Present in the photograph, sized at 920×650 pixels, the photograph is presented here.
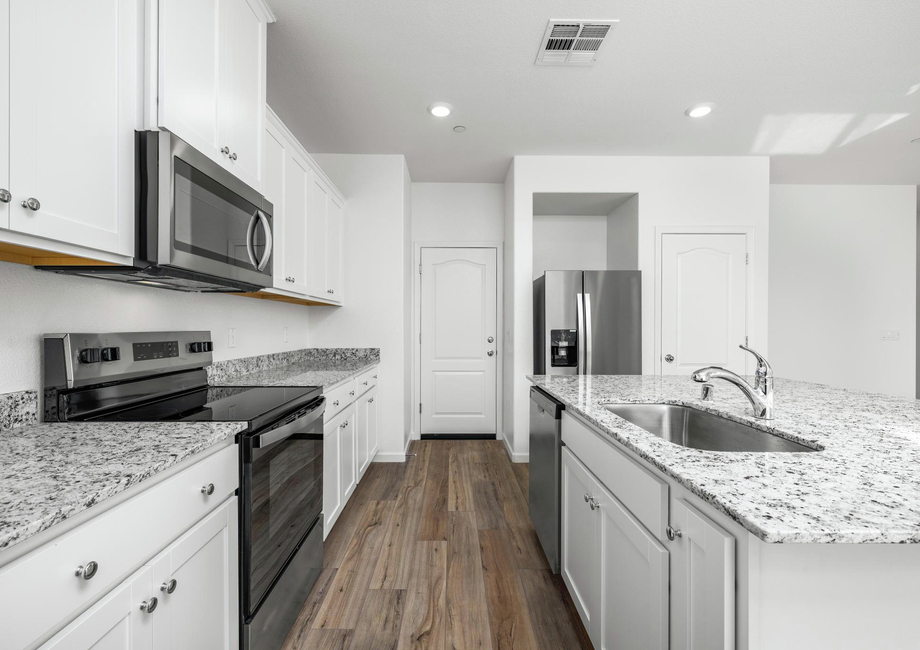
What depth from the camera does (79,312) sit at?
1452 mm

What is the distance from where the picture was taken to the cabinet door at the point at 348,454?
98.7 inches

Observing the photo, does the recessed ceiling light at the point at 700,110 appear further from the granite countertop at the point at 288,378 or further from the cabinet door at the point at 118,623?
the cabinet door at the point at 118,623

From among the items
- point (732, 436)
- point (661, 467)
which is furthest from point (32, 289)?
point (732, 436)

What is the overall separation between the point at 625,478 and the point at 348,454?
6.14ft

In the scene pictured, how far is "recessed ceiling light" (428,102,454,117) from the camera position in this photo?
285cm

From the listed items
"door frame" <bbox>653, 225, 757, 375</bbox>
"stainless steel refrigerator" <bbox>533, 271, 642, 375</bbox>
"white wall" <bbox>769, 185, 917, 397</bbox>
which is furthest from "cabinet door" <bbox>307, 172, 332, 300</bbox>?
"white wall" <bbox>769, 185, 917, 397</bbox>

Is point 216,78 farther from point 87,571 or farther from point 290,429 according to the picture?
point 87,571

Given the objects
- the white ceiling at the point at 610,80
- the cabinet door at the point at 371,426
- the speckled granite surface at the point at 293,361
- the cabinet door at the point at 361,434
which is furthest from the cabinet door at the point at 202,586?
the white ceiling at the point at 610,80

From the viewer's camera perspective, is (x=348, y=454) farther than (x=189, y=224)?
Yes

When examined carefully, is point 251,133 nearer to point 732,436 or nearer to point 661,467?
point 661,467

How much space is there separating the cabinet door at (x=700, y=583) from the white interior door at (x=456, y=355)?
3.56 meters

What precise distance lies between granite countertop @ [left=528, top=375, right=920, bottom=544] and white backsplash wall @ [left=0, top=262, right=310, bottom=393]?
5.51ft

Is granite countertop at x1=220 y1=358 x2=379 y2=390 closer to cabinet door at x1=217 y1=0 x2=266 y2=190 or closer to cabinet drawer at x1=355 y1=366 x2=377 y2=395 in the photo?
cabinet drawer at x1=355 y1=366 x2=377 y2=395

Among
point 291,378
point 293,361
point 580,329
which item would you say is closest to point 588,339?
point 580,329
